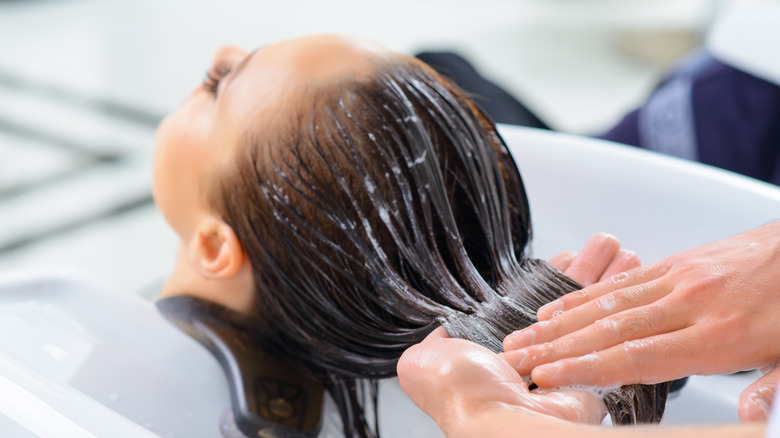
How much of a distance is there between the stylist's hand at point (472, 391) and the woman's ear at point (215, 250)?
8.7 inches

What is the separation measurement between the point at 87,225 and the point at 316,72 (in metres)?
1.06

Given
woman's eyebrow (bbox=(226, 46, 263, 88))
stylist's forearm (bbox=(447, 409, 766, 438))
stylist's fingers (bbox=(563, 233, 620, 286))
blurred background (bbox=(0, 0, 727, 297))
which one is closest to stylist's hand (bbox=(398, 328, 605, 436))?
stylist's forearm (bbox=(447, 409, 766, 438))

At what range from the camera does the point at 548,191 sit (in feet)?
2.72

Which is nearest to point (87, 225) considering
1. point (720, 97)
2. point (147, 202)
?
point (147, 202)

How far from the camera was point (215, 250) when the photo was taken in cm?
66

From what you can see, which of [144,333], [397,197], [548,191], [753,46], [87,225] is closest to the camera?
[397,197]

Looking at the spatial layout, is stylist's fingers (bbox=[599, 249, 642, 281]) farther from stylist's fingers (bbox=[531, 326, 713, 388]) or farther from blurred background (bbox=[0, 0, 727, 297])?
blurred background (bbox=[0, 0, 727, 297])

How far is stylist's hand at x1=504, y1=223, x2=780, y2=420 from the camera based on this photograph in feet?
1.50

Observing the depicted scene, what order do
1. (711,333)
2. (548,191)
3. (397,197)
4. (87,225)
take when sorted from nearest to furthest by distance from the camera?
(711,333), (397,197), (548,191), (87,225)

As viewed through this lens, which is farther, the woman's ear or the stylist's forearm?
the woman's ear

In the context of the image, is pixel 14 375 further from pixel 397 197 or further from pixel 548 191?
pixel 548 191

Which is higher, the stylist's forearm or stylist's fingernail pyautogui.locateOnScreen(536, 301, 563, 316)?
the stylist's forearm

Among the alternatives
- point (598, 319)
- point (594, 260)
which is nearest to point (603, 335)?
point (598, 319)

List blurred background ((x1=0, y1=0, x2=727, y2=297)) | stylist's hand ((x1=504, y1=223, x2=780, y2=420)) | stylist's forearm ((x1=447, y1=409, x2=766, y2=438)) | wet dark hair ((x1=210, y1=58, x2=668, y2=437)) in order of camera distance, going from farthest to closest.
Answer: blurred background ((x1=0, y1=0, x2=727, y2=297))
wet dark hair ((x1=210, y1=58, x2=668, y2=437))
stylist's hand ((x1=504, y1=223, x2=780, y2=420))
stylist's forearm ((x1=447, y1=409, x2=766, y2=438))
